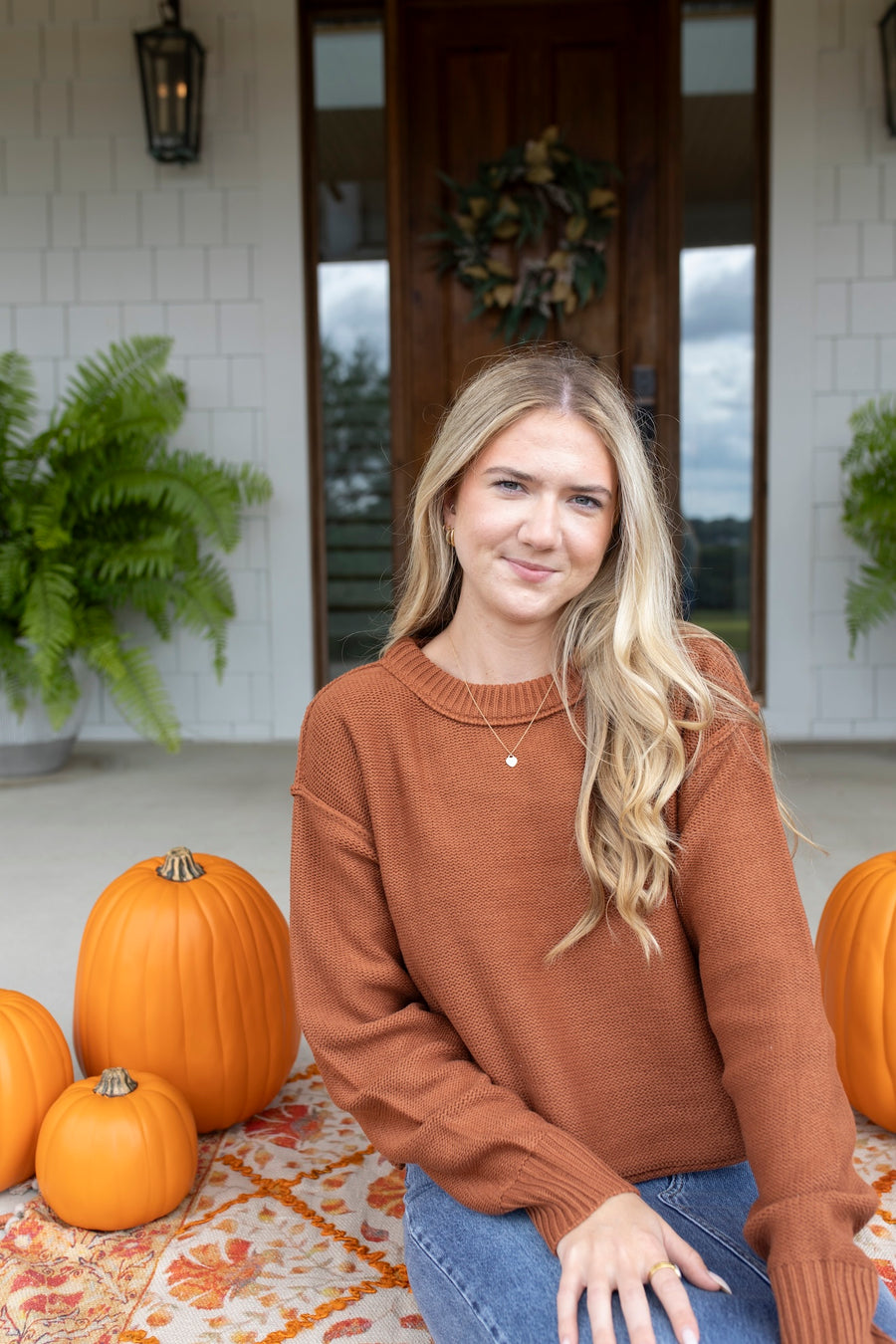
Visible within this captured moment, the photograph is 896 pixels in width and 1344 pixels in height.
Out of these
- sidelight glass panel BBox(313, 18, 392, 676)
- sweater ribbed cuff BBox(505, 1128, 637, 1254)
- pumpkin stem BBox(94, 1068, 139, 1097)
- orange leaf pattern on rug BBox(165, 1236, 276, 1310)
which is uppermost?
sidelight glass panel BBox(313, 18, 392, 676)

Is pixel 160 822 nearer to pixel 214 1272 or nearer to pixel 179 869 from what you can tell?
pixel 179 869

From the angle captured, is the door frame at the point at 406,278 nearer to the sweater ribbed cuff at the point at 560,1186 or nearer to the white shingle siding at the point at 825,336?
the white shingle siding at the point at 825,336

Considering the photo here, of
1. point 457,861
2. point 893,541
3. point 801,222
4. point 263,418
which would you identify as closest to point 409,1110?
point 457,861

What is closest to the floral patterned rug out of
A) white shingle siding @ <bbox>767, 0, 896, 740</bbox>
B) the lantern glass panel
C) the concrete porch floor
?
the concrete porch floor

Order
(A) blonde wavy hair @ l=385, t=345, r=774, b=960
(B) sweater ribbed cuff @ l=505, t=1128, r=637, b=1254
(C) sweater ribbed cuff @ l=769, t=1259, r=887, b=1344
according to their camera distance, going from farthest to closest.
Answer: (A) blonde wavy hair @ l=385, t=345, r=774, b=960, (B) sweater ribbed cuff @ l=505, t=1128, r=637, b=1254, (C) sweater ribbed cuff @ l=769, t=1259, r=887, b=1344

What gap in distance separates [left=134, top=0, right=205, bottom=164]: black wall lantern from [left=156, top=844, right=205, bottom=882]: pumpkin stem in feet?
10.1

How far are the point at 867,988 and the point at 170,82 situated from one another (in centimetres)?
360

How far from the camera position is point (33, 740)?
353 cm

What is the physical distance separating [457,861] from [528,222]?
3370mm

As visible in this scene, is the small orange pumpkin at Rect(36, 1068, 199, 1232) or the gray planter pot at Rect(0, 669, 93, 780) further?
the gray planter pot at Rect(0, 669, 93, 780)

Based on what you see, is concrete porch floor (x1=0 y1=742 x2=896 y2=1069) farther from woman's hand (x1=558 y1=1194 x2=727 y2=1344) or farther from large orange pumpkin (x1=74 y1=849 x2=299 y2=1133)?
woman's hand (x1=558 y1=1194 x2=727 y2=1344)

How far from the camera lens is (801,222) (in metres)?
3.88

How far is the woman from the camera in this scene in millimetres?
980

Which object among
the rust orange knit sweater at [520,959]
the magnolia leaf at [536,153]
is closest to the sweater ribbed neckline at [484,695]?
the rust orange knit sweater at [520,959]
